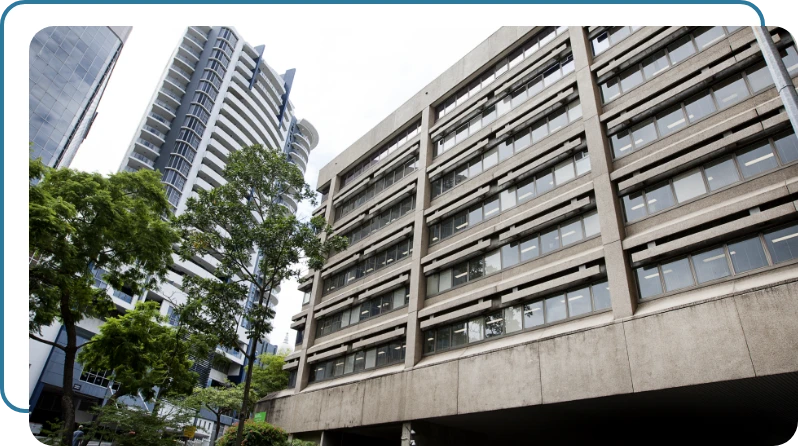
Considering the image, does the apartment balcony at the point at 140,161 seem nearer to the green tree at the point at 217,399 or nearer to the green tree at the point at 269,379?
the green tree at the point at 269,379

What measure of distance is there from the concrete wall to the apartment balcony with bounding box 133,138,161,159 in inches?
2486

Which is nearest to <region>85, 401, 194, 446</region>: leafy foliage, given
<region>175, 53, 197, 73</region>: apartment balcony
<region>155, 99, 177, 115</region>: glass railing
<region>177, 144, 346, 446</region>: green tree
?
<region>177, 144, 346, 446</region>: green tree

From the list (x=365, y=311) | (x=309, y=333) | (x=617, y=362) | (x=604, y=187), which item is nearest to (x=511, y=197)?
(x=604, y=187)

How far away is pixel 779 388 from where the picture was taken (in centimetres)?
1427

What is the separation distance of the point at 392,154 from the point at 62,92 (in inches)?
1464

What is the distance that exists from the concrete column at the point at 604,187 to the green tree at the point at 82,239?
1665 centimetres

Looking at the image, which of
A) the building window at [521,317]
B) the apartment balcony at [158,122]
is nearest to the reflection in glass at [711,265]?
Answer: the building window at [521,317]

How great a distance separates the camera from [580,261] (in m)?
19.3

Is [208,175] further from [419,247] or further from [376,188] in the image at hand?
[419,247]

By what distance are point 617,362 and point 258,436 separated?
56.6 ft

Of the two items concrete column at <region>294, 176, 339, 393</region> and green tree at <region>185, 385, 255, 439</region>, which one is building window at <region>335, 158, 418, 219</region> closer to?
concrete column at <region>294, 176, 339, 393</region>

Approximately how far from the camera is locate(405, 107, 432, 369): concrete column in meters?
24.9

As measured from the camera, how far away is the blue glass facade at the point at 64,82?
4566 centimetres

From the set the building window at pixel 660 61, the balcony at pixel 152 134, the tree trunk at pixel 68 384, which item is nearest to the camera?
the tree trunk at pixel 68 384
